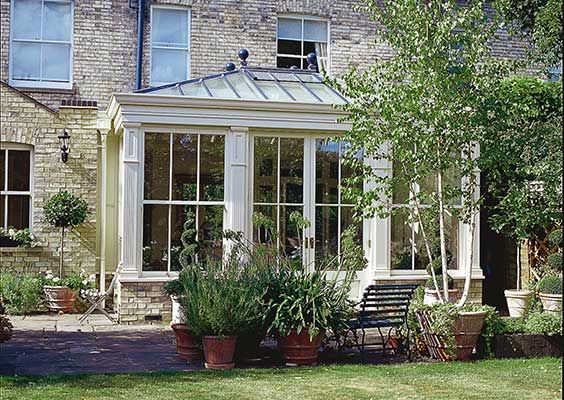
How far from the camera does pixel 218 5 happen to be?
16.0 meters

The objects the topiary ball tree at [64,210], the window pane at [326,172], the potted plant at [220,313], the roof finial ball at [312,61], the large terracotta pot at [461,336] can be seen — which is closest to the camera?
the potted plant at [220,313]

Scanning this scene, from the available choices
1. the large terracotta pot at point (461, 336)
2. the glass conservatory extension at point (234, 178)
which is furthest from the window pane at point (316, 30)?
the large terracotta pot at point (461, 336)

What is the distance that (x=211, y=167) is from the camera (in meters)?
12.4

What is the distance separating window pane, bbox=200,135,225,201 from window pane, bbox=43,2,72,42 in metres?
4.73

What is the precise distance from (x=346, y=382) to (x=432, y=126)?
335cm

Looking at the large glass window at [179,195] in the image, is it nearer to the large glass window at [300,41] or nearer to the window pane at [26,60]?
the window pane at [26,60]

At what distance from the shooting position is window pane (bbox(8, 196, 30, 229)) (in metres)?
14.4

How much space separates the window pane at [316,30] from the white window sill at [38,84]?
475 cm

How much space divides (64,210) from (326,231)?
174 inches

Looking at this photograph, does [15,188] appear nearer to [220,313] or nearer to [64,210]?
[64,210]

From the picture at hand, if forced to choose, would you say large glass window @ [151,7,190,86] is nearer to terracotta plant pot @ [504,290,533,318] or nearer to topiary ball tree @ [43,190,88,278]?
topiary ball tree @ [43,190,88,278]

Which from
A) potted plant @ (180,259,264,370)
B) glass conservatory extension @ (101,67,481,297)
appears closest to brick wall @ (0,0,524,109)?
glass conservatory extension @ (101,67,481,297)

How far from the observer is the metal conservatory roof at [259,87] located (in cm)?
1277

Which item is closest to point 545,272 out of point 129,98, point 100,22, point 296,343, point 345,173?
point 345,173
